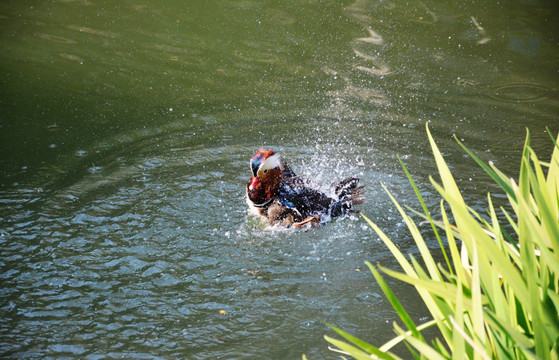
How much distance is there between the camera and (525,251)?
158 centimetres

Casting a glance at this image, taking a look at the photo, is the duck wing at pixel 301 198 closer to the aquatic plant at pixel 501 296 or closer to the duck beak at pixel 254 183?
the duck beak at pixel 254 183

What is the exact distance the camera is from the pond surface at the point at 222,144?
136 inches

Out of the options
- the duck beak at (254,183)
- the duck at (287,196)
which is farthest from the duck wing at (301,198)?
the duck beak at (254,183)

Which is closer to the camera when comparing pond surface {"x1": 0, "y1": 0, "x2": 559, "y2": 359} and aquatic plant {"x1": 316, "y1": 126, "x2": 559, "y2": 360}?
aquatic plant {"x1": 316, "y1": 126, "x2": 559, "y2": 360}

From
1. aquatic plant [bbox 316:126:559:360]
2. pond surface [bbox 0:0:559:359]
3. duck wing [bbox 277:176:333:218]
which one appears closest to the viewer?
aquatic plant [bbox 316:126:559:360]

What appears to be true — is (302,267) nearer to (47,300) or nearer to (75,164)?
(47,300)

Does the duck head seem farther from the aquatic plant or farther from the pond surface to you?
the aquatic plant

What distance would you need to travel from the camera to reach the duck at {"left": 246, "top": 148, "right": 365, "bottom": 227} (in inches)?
163

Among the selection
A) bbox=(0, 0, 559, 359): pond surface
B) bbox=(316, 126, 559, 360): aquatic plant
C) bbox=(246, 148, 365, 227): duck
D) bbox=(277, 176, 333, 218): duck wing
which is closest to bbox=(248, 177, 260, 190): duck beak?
bbox=(246, 148, 365, 227): duck

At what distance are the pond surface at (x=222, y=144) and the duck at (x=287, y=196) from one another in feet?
0.48

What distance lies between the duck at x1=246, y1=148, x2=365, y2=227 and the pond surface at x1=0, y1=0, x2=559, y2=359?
0.15m

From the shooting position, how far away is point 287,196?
4215 mm

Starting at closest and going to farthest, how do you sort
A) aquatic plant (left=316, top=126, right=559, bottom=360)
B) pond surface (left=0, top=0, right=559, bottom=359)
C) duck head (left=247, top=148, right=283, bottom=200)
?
aquatic plant (left=316, top=126, right=559, bottom=360), pond surface (left=0, top=0, right=559, bottom=359), duck head (left=247, top=148, right=283, bottom=200)

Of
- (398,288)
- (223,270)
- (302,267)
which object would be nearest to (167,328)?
(223,270)
